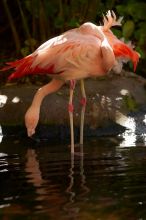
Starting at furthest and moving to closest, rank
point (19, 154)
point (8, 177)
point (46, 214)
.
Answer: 1. point (19, 154)
2. point (8, 177)
3. point (46, 214)

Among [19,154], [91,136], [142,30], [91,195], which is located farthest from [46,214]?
[142,30]

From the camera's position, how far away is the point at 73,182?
195 inches

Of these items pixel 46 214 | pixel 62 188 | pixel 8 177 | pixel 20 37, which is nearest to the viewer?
pixel 46 214

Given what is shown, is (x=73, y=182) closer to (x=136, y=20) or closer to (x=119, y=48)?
(x=119, y=48)

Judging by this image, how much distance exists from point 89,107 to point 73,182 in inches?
120

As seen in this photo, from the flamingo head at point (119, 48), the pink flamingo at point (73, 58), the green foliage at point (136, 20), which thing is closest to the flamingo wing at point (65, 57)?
the pink flamingo at point (73, 58)

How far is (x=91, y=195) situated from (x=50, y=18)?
550 cm

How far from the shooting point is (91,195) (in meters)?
4.48

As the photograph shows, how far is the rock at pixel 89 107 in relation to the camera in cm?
770

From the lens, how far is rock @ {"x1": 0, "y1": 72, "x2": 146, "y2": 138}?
7.70 metres

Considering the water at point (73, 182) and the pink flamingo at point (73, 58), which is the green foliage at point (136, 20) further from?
the water at point (73, 182)

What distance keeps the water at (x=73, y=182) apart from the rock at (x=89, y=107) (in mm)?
710

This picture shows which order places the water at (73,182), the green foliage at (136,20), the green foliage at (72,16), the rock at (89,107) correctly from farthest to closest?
the green foliage at (72,16) → the green foliage at (136,20) → the rock at (89,107) → the water at (73,182)

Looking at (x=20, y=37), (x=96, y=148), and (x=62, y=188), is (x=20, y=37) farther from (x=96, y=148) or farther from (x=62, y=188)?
(x=62, y=188)
